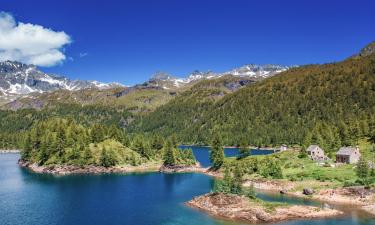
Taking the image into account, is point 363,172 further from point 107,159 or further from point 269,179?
point 107,159

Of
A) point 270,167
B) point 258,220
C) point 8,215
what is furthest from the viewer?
point 270,167

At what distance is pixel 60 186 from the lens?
159m

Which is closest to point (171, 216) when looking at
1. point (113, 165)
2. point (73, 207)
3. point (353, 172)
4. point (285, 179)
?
point (73, 207)

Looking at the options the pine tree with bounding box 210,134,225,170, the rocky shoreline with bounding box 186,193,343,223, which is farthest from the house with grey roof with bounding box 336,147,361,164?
the rocky shoreline with bounding box 186,193,343,223

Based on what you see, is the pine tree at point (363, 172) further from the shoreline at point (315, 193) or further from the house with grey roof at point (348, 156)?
the house with grey roof at point (348, 156)

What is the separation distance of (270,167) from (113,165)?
262 feet

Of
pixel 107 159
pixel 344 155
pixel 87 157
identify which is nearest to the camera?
pixel 344 155

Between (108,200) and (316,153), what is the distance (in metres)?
87.1

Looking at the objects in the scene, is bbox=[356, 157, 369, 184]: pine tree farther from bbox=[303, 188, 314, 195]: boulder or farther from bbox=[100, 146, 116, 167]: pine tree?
bbox=[100, 146, 116, 167]: pine tree

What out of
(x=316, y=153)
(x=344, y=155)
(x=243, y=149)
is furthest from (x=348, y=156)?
(x=243, y=149)

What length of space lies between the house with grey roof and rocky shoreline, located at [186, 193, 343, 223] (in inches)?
2015

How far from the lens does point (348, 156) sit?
6073 inches

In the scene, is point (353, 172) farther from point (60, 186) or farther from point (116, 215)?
point (60, 186)

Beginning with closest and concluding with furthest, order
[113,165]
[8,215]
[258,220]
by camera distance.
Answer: [258,220] < [8,215] < [113,165]
